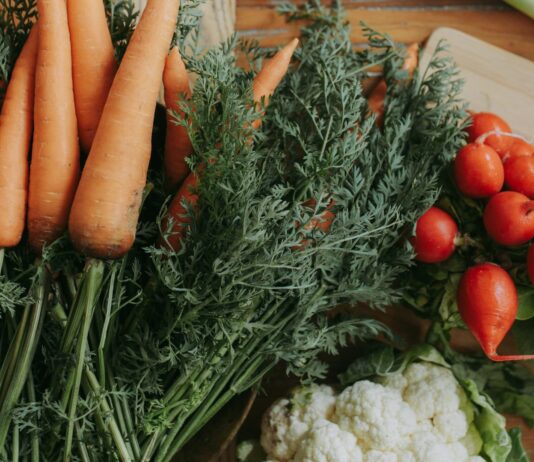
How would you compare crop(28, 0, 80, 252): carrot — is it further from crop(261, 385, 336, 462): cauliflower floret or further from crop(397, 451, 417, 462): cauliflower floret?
crop(397, 451, 417, 462): cauliflower floret

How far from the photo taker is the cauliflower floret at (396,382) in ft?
4.13

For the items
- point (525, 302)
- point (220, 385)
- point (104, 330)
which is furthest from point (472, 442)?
point (104, 330)

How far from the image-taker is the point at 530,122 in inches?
53.4

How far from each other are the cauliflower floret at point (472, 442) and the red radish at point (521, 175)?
473 mm

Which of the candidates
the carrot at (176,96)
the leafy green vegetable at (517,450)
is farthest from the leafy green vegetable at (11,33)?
the leafy green vegetable at (517,450)

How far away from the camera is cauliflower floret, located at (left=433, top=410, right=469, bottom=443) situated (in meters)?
1.20

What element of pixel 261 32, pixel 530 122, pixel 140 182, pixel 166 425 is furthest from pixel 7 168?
pixel 530 122

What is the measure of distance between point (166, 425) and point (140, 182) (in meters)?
0.40

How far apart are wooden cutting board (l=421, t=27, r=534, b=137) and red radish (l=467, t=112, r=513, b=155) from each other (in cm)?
12

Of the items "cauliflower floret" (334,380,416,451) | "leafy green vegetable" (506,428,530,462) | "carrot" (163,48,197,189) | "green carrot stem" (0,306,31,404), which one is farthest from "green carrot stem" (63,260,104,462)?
"leafy green vegetable" (506,428,530,462)

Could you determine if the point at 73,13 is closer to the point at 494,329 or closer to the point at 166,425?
the point at 166,425

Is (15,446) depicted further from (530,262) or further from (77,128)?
(530,262)

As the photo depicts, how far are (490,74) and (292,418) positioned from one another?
84 centimetres

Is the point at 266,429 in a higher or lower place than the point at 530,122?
lower
